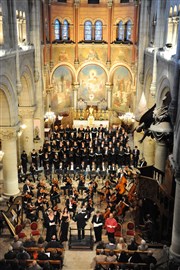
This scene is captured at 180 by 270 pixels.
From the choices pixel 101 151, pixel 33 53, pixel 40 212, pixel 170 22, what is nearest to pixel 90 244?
pixel 40 212

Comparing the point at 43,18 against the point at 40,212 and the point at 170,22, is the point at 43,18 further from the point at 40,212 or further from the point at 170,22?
the point at 40,212

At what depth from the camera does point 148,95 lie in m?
24.1

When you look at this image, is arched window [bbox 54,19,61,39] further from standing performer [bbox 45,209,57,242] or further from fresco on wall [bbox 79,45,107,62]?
standing performer [bbox 45,209,57,242]

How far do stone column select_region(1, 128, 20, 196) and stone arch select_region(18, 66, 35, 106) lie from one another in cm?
557

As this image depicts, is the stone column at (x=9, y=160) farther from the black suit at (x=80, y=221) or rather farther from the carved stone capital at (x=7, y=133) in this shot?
the black suit at (x=80, y=221)

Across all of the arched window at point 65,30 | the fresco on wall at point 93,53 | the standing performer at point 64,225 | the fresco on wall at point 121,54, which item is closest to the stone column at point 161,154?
the standing performer at point 64,225

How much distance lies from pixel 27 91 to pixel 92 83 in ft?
35.6

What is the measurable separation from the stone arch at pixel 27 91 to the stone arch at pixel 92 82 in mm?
9470

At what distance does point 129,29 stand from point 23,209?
65.3 ft

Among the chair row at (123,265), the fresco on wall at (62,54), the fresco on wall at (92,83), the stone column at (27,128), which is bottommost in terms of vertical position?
the chair row at (123,265)

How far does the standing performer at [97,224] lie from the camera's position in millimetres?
15916

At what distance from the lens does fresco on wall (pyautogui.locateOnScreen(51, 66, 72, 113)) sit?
3316 cm

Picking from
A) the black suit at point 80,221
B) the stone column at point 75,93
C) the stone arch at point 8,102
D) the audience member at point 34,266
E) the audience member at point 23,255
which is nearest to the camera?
the audience member at point 34,266

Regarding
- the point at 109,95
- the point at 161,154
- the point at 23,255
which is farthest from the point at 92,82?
the point at 23,255
